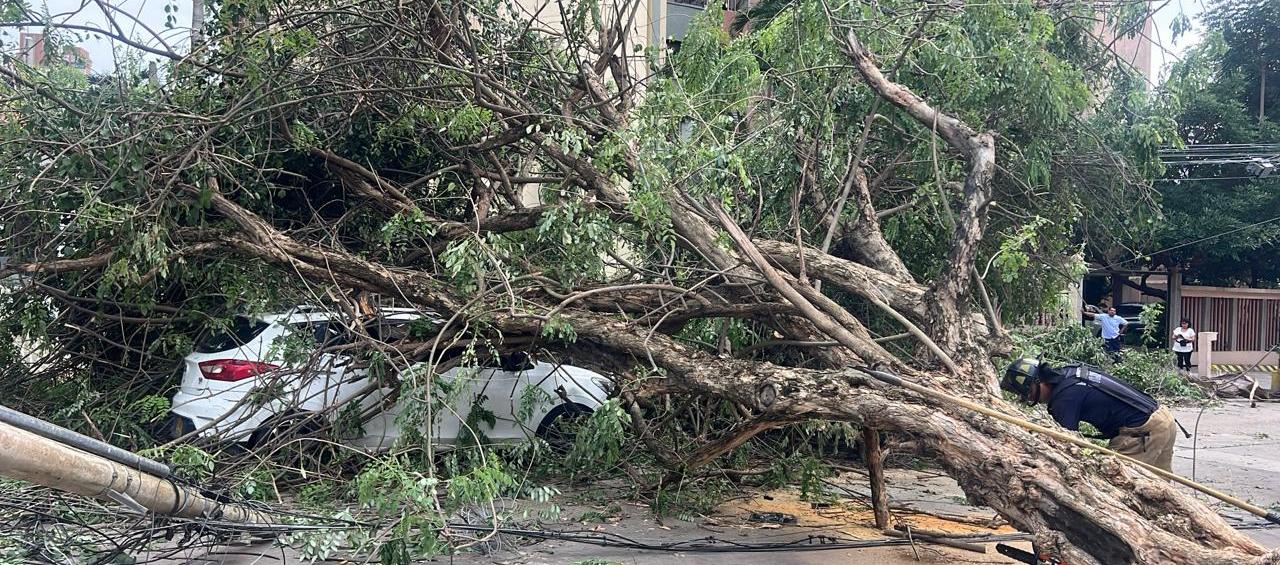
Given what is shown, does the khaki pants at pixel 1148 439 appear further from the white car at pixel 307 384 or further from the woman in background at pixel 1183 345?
the woman in background at pixel 1183 345

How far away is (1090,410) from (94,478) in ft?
19.3

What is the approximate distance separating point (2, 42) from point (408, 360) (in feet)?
12.4

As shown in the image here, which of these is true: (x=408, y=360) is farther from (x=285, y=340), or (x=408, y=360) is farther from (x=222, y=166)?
(x=222, y=166)

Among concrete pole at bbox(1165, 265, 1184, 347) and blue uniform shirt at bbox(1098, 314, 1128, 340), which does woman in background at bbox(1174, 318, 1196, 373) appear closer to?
concrete pole at bbox(1165, 265, 1184, 347)

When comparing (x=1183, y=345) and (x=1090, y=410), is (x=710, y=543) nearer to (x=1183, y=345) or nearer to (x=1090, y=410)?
(x=1090, y=410)

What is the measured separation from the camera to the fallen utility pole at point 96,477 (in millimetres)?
2879

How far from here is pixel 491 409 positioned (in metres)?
7.37

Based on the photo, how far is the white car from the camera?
245 inches

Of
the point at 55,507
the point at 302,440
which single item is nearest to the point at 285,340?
the point at 302,440

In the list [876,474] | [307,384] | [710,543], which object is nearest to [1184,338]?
[876,474]

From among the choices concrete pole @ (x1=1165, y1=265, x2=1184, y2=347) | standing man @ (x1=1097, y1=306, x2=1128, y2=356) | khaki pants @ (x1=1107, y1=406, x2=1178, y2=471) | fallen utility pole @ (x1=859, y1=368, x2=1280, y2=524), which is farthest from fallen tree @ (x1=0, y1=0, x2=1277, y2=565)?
concrete pole @ (x1=1165, y1=265, x2=1184, y2=347)

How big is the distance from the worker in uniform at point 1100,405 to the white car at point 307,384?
2.93 metres

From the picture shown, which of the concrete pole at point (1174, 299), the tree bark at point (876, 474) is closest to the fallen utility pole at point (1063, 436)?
the tree bark at point (876, 474)

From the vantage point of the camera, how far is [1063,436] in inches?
168
